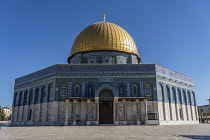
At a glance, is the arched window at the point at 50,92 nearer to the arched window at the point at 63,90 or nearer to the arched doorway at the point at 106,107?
the arched window at the point at 63,90

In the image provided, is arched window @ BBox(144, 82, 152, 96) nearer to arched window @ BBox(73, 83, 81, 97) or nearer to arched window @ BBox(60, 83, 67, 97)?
arched window @ BBox(73, 83, 81, 97)

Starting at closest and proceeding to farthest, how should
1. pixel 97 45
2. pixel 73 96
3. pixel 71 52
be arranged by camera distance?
pixel 73 96, pixel 97 45, pixel 71 52

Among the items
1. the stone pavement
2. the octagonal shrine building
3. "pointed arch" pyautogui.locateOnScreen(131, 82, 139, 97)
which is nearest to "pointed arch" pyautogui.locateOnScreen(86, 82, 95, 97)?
the octagonal shrine building

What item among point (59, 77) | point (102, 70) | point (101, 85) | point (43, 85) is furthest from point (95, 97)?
point (43, 85)

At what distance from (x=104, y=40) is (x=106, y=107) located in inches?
373

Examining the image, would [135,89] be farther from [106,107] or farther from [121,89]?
[106,107]

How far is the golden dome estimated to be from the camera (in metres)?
26.4

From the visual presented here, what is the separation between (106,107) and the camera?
72.3 ft

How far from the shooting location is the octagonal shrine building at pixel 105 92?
2125 centimetres

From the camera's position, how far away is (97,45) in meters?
26.3

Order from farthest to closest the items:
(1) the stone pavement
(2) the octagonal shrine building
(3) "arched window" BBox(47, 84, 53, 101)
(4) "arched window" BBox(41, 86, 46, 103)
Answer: (4) "arched window" BBox(41, 86, 46, 103) < (3) "arched window" BBox(47, 84, 53, 101) < (2) the octagonal shrine building < (1) the stone pavement

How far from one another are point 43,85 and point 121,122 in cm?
1087

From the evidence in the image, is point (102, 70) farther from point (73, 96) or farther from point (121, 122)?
point (121, 122)

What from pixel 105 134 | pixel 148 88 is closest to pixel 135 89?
pixel 148 88
